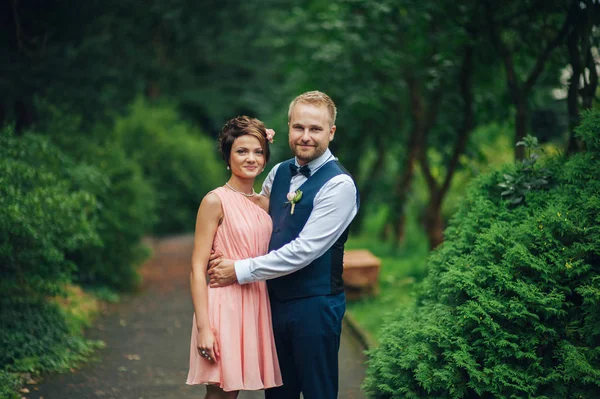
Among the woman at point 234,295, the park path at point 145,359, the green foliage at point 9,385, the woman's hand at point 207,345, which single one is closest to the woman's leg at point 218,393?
the woman at point 234,295

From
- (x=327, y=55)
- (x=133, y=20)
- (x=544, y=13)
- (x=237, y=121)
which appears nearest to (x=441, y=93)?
(x=327, y=55)

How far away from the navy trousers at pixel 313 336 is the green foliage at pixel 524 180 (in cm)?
162

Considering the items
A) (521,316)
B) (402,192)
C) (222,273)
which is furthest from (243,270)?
(402,192)

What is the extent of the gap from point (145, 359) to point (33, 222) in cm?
187

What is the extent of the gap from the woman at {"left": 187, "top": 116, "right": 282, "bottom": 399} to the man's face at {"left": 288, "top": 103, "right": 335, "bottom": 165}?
27 centimetres

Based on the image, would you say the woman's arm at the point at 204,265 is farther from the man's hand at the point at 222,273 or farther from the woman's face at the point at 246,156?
the woman's face at the point at 246,156

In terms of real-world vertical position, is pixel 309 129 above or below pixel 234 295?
above

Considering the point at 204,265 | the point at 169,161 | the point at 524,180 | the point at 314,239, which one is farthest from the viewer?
the point at 169,161

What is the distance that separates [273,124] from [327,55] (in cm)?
594

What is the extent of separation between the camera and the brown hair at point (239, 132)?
3.82 meters

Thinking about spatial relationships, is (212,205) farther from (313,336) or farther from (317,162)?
(313,336)

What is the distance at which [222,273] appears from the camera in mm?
3639

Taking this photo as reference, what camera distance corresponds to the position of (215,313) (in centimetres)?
368

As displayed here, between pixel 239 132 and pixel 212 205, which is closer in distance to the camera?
pixel 212 205
